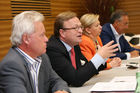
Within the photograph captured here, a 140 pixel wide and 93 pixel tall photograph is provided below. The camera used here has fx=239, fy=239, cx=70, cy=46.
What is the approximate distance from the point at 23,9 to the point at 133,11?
12.2ft

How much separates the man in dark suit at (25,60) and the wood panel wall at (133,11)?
5.39 metres

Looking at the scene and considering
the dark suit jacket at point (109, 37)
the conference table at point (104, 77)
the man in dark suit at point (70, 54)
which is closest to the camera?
the conference table at point (104, 77)

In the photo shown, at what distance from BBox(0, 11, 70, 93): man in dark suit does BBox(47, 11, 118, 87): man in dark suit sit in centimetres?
33

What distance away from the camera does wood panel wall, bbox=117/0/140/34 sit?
6816 millimetres

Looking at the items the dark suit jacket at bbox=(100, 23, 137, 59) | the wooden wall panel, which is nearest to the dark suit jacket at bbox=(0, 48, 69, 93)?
the wooden wall panel

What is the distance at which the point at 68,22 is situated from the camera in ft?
8.06

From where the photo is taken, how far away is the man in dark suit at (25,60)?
1.51 metres

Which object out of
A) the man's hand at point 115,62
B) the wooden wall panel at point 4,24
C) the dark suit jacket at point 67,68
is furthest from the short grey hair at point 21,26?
the wooden wall panel at point 4,24

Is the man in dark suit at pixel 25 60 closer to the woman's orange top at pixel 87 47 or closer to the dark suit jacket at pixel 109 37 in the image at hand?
the woman's orange top at pixel 87 47

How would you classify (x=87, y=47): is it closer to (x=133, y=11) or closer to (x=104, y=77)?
(x=104, y=77)

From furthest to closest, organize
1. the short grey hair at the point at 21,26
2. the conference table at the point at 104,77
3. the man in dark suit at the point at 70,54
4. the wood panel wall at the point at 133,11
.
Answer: the wood panel wall at the point at 133,11 → the man in dark suit at the point at 70,54 → the conference table at the point at 104,77 → the short grey hair at the point at 21,26

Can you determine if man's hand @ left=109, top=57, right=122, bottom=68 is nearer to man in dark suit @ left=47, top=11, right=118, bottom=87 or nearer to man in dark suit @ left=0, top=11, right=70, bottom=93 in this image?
man in dark suit @ left=47, top=11, right=118, bottom=87

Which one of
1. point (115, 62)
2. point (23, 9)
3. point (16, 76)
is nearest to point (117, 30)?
point (115, 62)

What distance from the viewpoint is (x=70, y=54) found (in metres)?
2.54
